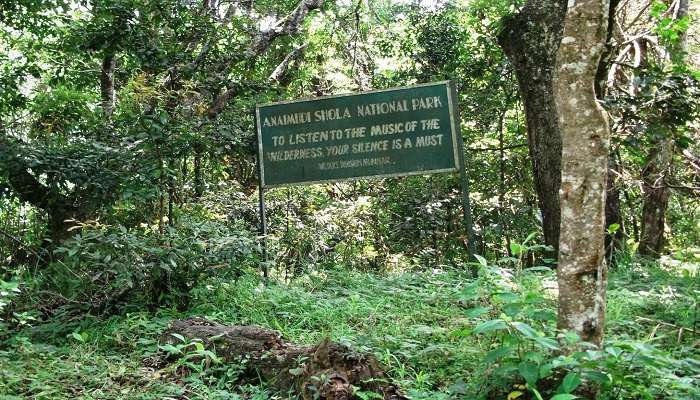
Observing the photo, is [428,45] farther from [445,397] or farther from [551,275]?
[445,397]

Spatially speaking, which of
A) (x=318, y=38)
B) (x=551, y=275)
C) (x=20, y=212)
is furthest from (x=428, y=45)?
(x=20, y=212)

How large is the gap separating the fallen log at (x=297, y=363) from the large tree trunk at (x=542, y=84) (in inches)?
148

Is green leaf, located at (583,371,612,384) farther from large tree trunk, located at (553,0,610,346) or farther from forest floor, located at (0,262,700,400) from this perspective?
large tree trunk, located at (553,0,610,346)

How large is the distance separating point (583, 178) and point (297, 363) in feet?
6.49

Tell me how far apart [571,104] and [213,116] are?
642 cm

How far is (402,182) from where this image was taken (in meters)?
10.4

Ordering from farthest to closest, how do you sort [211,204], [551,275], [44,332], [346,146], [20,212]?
[211,204] < [20,212] < [346,146] < [551,275] < [44,332]

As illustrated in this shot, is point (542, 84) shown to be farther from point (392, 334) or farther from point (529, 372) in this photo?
point (529, 372)

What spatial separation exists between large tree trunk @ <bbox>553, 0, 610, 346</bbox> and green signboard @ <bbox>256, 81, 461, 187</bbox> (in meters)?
3.28

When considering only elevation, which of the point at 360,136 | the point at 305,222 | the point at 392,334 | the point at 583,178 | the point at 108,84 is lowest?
the point at 392,334

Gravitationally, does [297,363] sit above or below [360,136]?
below

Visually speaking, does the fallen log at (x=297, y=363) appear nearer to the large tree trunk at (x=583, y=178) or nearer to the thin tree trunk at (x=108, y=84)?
the large tree trunk at (x=583, y=178)

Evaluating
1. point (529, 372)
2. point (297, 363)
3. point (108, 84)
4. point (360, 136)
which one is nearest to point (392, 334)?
point (297, 363)

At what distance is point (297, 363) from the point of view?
3891 mm
